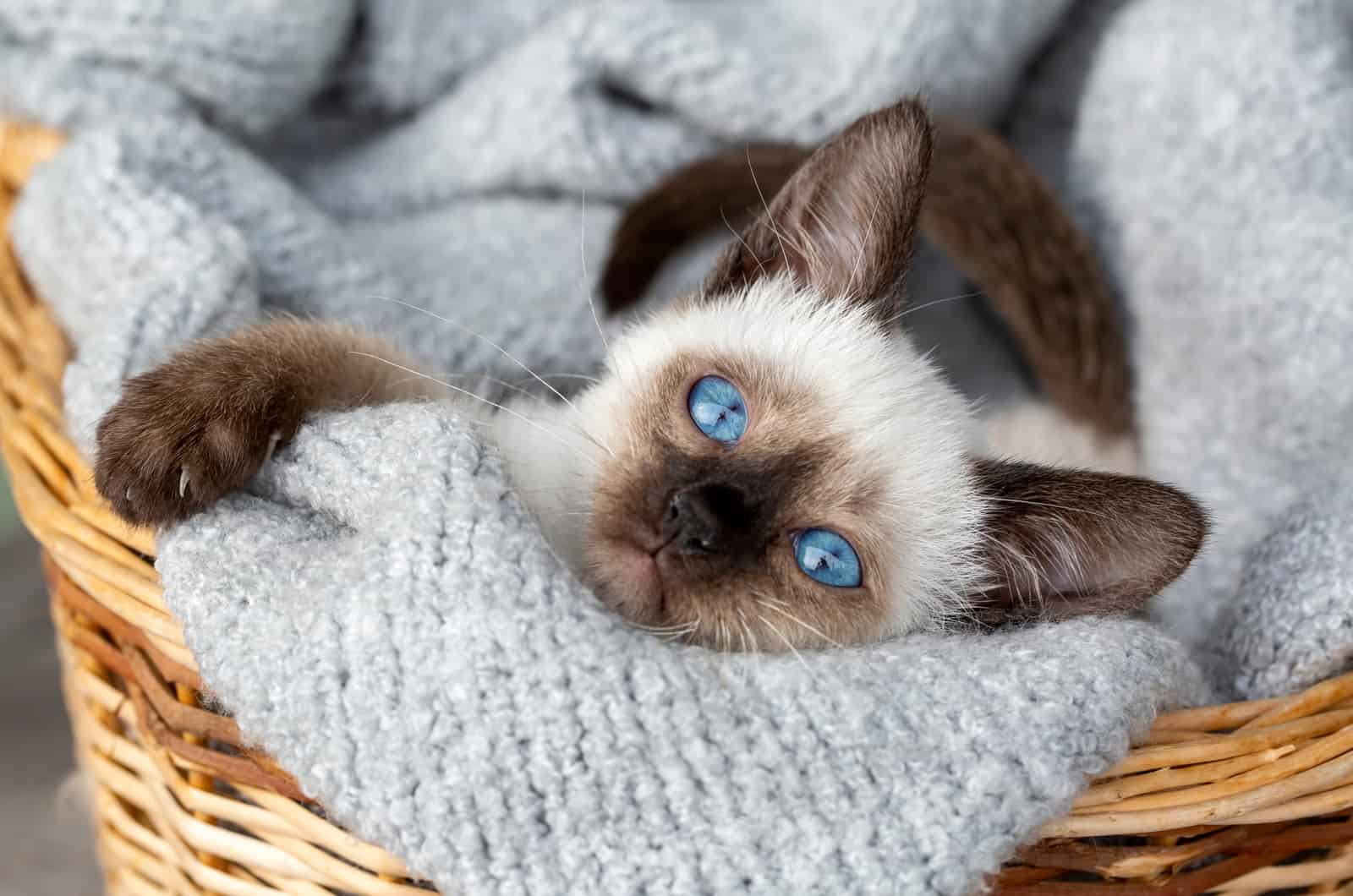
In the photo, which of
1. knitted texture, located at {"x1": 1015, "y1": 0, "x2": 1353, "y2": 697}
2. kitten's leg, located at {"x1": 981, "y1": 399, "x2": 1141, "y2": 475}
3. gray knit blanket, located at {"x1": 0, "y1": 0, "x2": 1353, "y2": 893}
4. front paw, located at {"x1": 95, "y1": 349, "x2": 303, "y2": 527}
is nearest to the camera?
gray knit blanket, located at {"x1": 0, "y1": 0, "x2": 1353, "y2": 893}

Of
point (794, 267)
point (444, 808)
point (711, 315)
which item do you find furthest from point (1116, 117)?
point (444, 808)

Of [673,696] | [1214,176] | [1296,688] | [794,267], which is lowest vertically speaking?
[673,696]

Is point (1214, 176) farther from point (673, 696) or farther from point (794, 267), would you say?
point (673, 696)

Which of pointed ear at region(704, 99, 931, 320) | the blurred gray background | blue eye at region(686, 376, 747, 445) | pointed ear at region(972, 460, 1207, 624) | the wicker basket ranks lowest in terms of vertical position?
the blurred gray background

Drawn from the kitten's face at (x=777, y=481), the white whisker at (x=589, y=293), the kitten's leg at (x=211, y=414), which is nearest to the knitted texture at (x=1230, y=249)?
the kitten's face at (x=777, y=481)

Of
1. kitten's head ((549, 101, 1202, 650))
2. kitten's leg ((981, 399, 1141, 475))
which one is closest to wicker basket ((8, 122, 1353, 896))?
kitten's head ((549, 101, 1202, 650))

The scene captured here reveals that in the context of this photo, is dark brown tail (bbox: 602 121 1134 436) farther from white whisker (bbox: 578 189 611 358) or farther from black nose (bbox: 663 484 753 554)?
black nose (bbox: 663 484 753 554)

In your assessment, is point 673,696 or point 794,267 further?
point 794,267

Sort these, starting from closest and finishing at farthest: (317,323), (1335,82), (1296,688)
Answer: (1296,688) → (317,323) → (1335,82)
